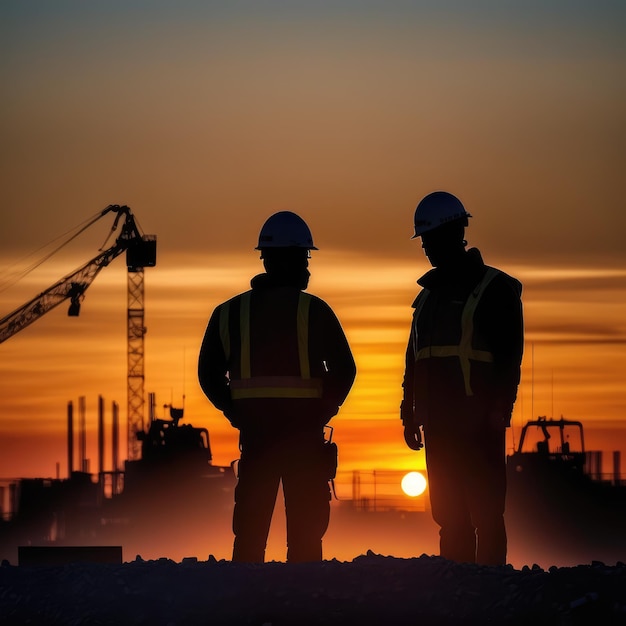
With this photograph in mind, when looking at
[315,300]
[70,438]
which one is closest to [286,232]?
[315,300]

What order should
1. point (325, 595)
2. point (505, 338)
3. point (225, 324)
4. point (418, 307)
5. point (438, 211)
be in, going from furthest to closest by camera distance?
point (418, 307), point (225, 324), point (438, 211), point (505, 338), point (325, 595)

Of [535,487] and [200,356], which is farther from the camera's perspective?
[535,487]

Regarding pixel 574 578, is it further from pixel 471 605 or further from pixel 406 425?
pixel 406 425

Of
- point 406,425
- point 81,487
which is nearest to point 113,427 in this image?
point 81,487

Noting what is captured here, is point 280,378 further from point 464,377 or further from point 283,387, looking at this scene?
point 464,377

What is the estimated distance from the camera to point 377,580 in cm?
890

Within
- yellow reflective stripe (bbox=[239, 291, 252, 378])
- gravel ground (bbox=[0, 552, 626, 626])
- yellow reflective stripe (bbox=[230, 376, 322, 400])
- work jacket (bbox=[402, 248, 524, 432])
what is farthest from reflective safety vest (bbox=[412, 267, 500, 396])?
gravel ground (bbox=[0, 552, 626, 626])

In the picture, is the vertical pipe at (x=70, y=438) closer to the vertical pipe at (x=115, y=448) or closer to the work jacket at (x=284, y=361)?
the vertical pipe at (x=115, y=448)

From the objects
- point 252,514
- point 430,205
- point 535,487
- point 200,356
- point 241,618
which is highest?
point 535,487

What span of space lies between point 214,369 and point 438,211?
5.79 feet

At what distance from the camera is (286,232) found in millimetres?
10258

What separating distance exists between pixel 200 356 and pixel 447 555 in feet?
6.79

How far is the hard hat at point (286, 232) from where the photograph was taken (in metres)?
10.2

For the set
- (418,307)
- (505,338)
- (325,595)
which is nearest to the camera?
(325,595)
